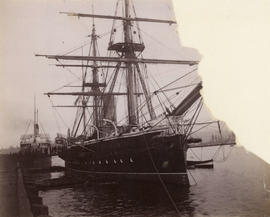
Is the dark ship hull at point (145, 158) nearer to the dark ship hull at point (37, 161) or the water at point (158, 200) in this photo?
the water at point (158, 200)

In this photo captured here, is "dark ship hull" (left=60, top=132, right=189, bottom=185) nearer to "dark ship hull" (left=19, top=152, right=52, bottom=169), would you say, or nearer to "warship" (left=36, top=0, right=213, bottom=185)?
"warship" (left=36, top=0, right=213, bottom=185)

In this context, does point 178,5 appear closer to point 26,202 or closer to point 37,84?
point 37,84

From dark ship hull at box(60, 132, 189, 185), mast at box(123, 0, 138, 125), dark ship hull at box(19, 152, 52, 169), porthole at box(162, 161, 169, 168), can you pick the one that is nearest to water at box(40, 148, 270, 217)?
dark ship hull at box(60, 132, 189, 185)

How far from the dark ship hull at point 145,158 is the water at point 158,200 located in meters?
0.45

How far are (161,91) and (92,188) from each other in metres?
4.26

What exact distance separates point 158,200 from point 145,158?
93.2 inches

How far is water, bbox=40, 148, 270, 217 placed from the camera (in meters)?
7.64

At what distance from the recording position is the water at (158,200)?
764cm

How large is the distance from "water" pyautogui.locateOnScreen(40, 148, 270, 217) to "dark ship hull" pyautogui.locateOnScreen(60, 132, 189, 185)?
0.45m

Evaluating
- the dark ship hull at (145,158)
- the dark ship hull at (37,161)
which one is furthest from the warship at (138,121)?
the dark ship hull at (37,161)

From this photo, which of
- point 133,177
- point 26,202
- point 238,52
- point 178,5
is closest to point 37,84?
point 26,202

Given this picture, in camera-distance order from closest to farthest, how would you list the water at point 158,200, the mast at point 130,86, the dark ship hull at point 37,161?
the water at point 158,200, the mast at point 130,86, the dark ship hull at point 37,161

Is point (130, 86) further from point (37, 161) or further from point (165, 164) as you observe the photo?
point (37, 161)

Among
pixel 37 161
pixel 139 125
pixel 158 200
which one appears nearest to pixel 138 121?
pixel 139 125
